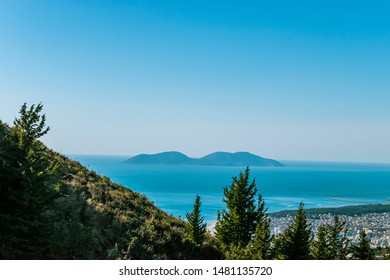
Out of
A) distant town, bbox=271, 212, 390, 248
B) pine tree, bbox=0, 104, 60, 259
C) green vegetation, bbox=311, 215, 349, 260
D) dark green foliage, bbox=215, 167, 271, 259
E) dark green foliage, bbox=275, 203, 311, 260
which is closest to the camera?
pine tree, bbox=0, 104, 60, 259

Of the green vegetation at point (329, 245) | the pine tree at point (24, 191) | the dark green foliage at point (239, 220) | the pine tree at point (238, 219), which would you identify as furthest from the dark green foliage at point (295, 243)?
the pine tree at point (24, 191)

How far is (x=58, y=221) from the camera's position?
491 inches

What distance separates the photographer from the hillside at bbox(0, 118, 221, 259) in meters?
9.60

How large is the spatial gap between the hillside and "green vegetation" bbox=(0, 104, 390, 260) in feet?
0.09

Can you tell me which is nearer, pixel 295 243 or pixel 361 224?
pixel 295 243

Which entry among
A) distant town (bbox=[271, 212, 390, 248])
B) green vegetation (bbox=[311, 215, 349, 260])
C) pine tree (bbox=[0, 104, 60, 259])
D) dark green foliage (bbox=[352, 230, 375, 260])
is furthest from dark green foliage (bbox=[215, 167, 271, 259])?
distant town (bbox=[271, 212, 390, 248])

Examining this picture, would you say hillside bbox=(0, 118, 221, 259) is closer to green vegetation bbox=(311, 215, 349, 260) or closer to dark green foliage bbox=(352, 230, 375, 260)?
green vegetation bbox=(311, 215, 349, 260)

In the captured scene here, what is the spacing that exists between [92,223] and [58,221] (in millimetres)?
1855

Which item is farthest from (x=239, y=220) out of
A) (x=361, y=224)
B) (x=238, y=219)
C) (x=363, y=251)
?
(x=361, y=224)

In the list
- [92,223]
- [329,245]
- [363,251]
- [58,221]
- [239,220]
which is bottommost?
[363,251]

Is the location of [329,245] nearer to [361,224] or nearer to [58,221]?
[58,221]

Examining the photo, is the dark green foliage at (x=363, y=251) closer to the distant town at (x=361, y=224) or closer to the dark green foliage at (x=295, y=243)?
the dark green foliage at (x=295, y=243)

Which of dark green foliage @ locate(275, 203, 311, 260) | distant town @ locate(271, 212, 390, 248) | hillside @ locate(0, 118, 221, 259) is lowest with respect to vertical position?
distant town @ locate(271, 212, 390, 248)

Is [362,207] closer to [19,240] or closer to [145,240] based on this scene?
[145,240]
